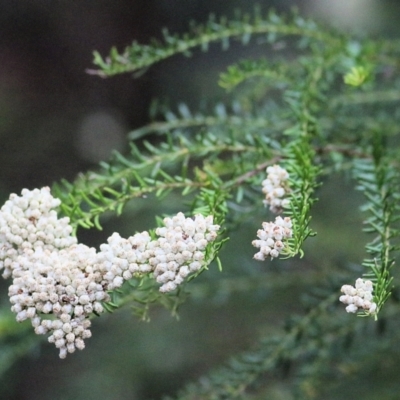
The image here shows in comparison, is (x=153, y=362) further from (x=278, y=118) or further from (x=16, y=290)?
(x=16, y=290)

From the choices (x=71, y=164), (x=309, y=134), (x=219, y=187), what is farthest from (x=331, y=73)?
(x=71, y=164)

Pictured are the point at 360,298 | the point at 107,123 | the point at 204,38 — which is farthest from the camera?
the point at 107,123

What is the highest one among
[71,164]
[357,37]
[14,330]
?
[71,164]

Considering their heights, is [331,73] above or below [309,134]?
above

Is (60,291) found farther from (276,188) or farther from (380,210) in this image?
(380,210)

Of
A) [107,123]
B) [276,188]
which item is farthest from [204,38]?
[107,123]

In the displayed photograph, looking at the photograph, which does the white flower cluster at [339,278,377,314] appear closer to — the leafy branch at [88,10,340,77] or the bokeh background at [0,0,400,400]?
the leafy branch at [88,10,340,77]

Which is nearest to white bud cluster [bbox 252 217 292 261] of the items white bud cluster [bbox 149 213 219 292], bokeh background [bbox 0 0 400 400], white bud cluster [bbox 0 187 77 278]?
white bud cluster [bbox 149 213 219 292]

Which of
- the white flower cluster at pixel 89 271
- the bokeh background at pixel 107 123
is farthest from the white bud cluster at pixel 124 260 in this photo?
the bokeh background at pixel 107 123
